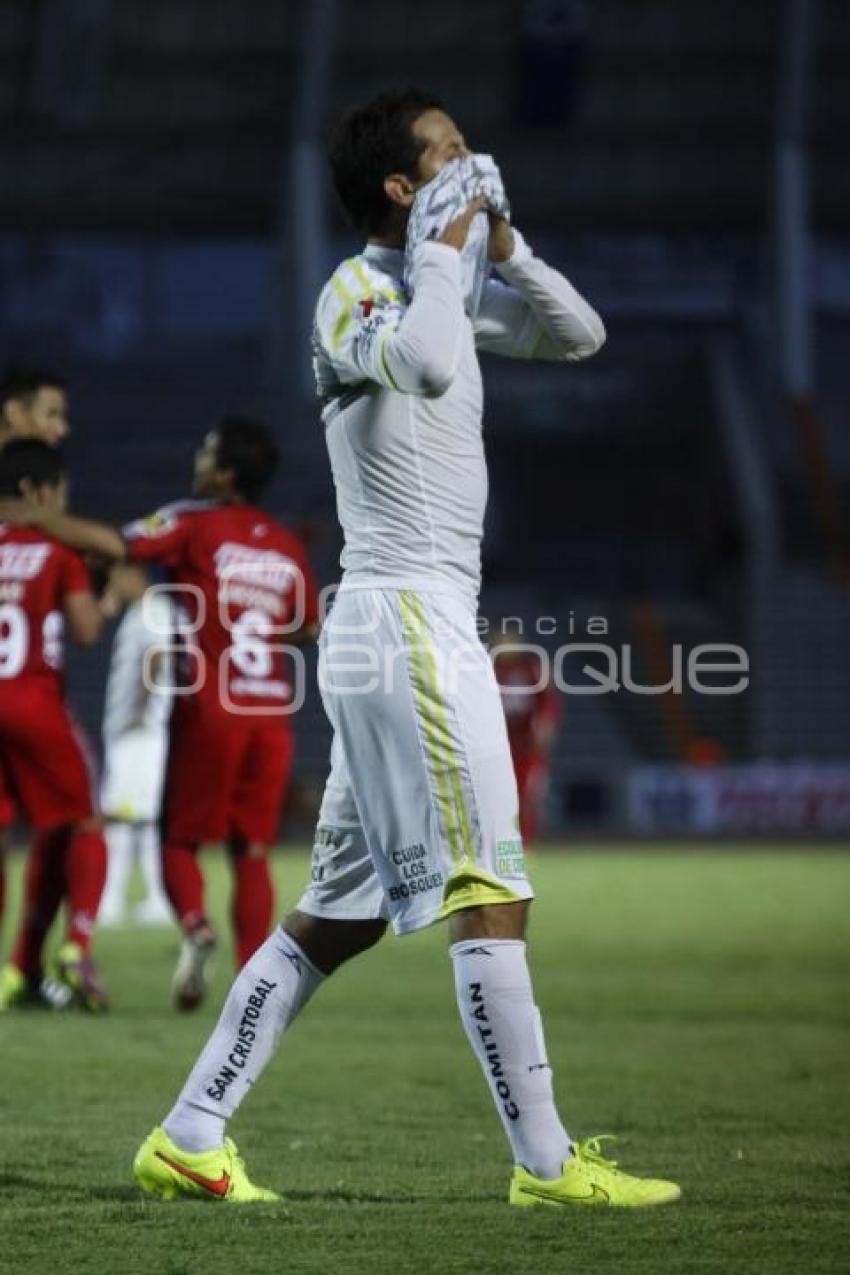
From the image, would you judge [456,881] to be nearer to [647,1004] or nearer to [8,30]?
[647,1004]

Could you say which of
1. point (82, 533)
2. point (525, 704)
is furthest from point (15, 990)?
point (525, 704)

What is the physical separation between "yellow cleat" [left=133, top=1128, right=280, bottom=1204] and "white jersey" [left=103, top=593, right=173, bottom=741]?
8920 millimetres

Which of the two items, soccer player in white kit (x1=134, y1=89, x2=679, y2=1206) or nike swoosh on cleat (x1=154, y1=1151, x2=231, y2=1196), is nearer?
soccer player in white kit (x1=134, y1=89, x2=679, y2=1206)

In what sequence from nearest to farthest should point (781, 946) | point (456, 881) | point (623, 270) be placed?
point (456, 881)
point (781, 946)
point (623, 270)

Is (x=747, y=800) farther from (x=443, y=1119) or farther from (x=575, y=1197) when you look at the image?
(x=575, y=1197)

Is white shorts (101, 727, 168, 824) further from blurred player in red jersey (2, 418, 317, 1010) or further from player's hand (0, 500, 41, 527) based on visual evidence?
player's hand (0, 500, 41, 527)

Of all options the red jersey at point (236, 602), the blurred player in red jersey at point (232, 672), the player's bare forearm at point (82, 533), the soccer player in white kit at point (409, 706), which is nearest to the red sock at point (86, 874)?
the blurred player in red jersey at point (232, 672)

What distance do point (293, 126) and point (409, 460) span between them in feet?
93.3

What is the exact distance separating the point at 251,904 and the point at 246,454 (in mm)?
1704

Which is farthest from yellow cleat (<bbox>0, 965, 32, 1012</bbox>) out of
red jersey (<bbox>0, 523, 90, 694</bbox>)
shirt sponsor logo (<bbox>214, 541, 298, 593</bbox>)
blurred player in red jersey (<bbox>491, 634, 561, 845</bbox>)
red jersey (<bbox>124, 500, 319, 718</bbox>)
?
blurred player in red jersey (<bbox>491, 634, 561, 845</bbox>)

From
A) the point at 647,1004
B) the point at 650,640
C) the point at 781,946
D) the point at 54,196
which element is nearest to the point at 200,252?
the point at 54,196

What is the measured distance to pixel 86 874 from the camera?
30.4 ft

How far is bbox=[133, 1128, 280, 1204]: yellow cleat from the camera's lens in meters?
4.84

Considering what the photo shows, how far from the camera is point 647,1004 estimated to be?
948 cm
